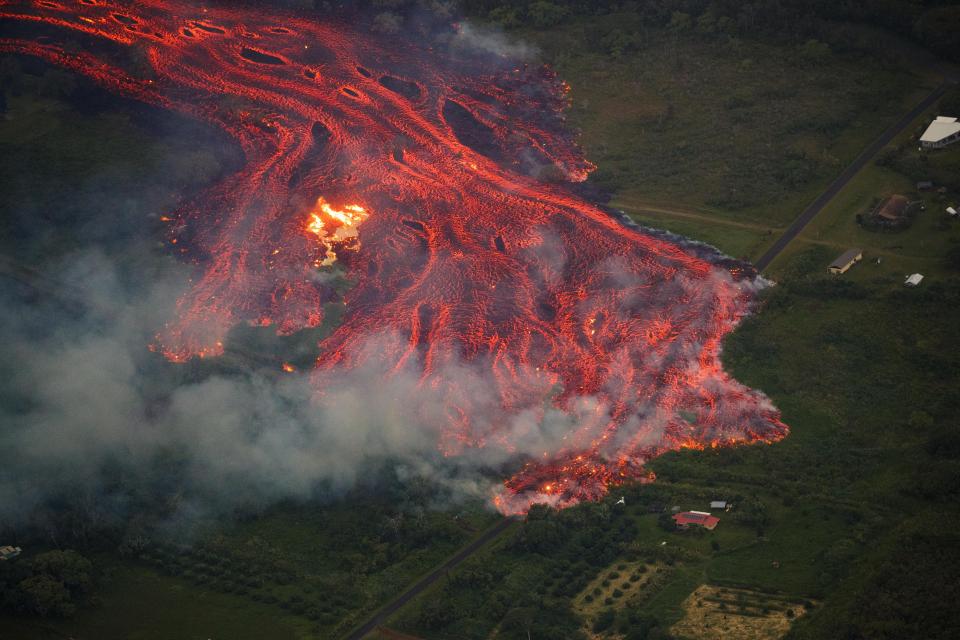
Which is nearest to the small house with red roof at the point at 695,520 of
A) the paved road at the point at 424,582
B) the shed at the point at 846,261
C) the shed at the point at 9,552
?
the paved road at the point at 424,582

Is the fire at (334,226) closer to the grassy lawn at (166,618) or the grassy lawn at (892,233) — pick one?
the grassy lawn at (166,618)

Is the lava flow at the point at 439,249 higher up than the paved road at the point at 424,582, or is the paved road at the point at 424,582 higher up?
the lava flow at the point at 439,249

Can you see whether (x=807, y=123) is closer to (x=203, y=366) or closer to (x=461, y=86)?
(x=461, y=86)

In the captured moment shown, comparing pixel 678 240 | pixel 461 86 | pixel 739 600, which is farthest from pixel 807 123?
pixel 739 600

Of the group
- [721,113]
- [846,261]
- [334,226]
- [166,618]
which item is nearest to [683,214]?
[846,261]

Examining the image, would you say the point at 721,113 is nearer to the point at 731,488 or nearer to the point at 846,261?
the point at 846,261

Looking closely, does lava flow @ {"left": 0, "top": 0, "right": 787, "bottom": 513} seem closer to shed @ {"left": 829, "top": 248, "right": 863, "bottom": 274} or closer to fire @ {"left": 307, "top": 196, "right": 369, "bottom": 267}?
fire @ {"left": 307, "top": 196, "right": 369, "bottom": 267}
